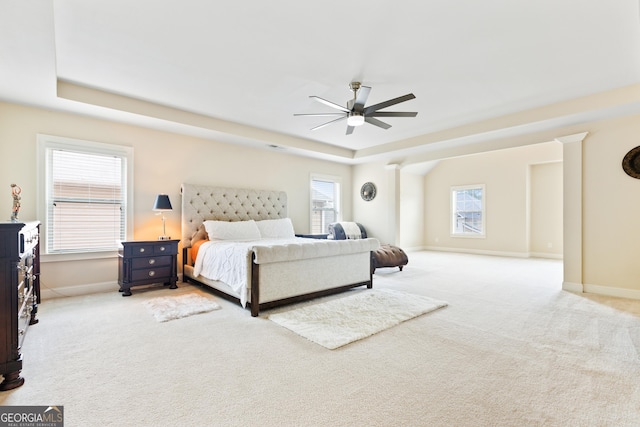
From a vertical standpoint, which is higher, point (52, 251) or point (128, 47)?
point (128, 47)

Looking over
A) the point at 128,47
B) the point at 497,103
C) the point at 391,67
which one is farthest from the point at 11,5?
the point at 497,103

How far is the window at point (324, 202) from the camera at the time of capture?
7441 millimetres

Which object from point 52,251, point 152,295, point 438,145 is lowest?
point 152,295

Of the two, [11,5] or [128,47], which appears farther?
[128,47]

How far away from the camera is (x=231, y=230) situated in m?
5.06

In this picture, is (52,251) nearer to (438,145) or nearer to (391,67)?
(391,67)

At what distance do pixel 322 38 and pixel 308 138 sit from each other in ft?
11.6

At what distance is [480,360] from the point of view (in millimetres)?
2268

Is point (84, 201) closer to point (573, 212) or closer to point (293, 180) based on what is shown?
point (293, 180)

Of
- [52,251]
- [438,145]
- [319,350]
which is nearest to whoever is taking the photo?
[319,350]

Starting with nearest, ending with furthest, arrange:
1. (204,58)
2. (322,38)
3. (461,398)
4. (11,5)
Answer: (461,398) → (11,5) → (322,38) → (204,58)

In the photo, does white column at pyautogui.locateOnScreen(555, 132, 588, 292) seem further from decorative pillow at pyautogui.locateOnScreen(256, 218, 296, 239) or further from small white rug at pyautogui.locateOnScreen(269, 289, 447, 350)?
decorative pillow at pyautogui.locateOnScreen(256, 218, 296, 239)

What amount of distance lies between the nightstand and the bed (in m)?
0.36
